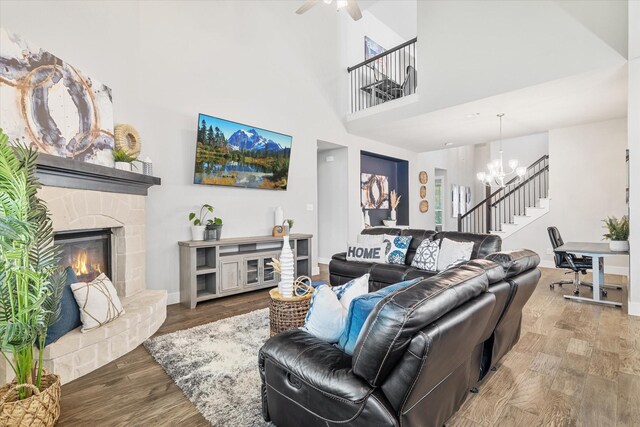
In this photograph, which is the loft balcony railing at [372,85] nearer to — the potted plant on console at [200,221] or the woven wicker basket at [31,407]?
the potted plant on console at [200,221]

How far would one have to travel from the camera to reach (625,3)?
349cm

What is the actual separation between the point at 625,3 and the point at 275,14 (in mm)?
4474

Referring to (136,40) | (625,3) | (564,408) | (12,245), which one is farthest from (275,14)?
(564,408)

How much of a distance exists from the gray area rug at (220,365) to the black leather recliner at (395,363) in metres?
0.24

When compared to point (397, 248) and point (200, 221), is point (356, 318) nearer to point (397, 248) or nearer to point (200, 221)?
point (397, 248)

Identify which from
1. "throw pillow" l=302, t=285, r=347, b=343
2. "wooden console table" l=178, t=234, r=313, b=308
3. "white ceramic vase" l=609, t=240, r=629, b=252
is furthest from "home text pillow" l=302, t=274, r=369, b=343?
"white ceramic vase" l=609, t=240, r=629, b=252

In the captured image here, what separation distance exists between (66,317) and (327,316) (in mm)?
2041

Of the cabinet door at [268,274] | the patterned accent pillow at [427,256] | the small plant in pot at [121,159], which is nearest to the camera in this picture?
the small plant in pot at [121,159]

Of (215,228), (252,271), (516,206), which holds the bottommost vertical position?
(252,271)

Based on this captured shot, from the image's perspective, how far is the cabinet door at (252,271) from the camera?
14.3ft

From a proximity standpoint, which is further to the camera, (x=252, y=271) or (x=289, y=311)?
(x=252, y=271)

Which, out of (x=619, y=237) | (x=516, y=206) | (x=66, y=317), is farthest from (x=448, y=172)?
(x=66, y=317)

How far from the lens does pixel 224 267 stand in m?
4.11

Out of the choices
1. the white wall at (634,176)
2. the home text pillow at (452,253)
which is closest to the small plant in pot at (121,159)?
the home text pillow at (452,253)
